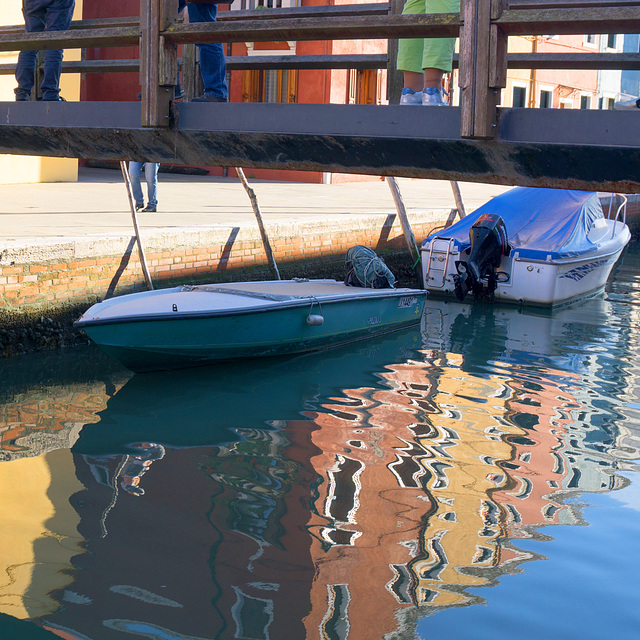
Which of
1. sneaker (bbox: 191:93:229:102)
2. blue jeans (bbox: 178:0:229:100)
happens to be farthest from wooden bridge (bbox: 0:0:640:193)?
blue jeans (bbox: 178:0:229:100)

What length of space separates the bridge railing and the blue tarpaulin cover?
7419 millimetres

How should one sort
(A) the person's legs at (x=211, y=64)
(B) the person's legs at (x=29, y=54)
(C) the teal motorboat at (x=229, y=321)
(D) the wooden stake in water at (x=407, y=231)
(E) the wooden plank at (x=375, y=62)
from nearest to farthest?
(A) the person's legs at (x=211, y=64), (E) the wooden plank at (x=375, y=62), (B) the person's legs at (x=29, y=54), (C) the teal motorboat at (x=229, y=321), (D) the wooden stake in water at (x=407, y=231)

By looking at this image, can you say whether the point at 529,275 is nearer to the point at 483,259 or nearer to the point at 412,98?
the point at 483,259

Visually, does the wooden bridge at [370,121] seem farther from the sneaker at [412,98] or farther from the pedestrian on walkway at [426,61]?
the sneaker at [412,98]

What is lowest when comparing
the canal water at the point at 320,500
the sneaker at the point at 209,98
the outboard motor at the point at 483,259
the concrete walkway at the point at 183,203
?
the canal water at the point at 320,500

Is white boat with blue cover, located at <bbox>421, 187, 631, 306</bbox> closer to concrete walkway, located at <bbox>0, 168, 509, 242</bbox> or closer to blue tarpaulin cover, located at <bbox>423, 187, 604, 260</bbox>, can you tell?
blue tarpaulin cover, located at <bbox>423, 187, 604, 260</bbox>

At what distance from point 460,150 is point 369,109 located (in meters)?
0.41

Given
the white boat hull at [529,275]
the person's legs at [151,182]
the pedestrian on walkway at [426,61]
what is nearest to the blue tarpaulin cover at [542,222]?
the white boat hull at [529,275]

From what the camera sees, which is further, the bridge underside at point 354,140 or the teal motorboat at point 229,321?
the teal motorboat at point 229,321

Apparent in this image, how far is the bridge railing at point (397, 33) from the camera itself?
10.2ft

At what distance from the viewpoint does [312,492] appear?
5504 mm

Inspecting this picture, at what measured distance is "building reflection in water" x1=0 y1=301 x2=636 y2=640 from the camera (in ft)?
13.7

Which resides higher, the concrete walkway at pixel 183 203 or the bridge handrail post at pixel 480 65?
the bridge handrail post at pixel 480 65

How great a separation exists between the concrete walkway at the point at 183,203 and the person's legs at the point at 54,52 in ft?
10.9
